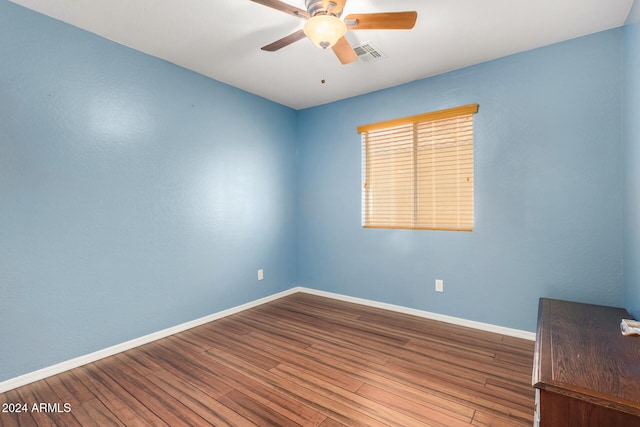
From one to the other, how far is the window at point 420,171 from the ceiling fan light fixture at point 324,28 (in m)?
1.75

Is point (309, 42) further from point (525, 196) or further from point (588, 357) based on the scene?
point (588, 357)

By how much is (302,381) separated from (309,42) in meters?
2.62

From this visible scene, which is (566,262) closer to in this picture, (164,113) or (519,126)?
(519,126)

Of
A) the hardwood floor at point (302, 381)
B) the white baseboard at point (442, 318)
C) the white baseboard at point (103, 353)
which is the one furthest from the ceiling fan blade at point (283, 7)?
the white baseboard at point (442, 318)

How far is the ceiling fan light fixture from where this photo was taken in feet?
5.63

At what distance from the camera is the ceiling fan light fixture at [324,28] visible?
1.72 meters

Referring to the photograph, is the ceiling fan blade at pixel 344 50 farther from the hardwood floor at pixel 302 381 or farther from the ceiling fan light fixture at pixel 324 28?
the hardwood floor at pixel 302 381

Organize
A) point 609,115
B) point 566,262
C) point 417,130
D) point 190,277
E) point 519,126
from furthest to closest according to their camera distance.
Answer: point 417,130
point 190,277
point 519,126
point 566,262
point 609,115

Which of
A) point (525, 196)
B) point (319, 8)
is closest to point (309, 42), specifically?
point (319, 8)

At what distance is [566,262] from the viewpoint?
99.3 inches

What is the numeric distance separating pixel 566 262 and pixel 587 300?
0.32m

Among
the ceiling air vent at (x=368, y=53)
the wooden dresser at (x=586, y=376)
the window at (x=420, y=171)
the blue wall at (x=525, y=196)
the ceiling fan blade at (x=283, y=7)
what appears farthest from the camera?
the window at (x=420, y=171)

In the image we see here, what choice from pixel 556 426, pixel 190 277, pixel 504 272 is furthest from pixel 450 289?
pixel 190 277

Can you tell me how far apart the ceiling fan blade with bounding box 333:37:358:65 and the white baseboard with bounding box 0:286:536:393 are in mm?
2611
